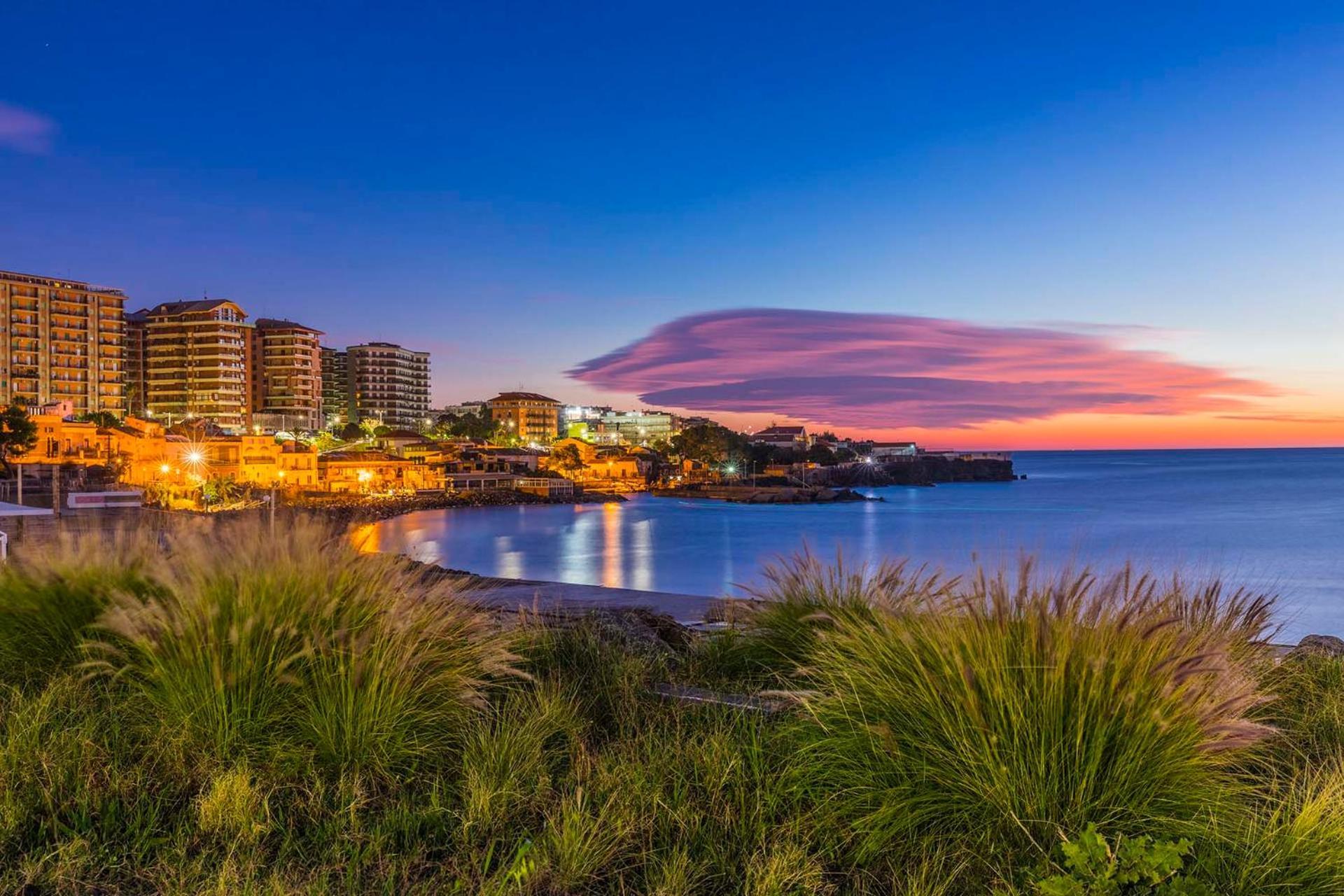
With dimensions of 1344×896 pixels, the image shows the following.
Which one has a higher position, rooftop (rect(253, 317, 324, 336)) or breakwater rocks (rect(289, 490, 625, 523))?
rooftop (rect(253, 317, 324, 336))

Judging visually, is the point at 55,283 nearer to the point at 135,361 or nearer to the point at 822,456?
the point at 135,361

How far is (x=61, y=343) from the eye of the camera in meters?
92.4

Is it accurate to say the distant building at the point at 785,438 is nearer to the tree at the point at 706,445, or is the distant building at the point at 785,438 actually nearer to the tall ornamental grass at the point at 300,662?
the tree at the point at 706,445

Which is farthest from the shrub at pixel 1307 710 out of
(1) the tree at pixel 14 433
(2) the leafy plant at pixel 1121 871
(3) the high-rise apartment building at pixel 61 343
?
(3) the high-rise apartment building at pixel 61 343

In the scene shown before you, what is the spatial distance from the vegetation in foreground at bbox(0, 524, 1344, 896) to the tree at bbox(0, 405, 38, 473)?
61.8 metres

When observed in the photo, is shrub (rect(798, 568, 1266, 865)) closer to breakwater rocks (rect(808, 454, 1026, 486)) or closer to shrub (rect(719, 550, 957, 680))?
shrub (rect(719, 550, 957, 680))

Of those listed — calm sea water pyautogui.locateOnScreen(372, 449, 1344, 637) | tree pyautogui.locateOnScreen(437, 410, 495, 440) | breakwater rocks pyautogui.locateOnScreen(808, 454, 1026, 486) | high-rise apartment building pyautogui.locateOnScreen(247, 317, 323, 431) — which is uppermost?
high-rise apartment building pyautogui.locateOnScreen(247, 317, 323, 431)

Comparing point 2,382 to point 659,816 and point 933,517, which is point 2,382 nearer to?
point 933,517

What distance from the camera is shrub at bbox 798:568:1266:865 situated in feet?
8.87

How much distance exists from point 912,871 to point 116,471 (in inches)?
2976

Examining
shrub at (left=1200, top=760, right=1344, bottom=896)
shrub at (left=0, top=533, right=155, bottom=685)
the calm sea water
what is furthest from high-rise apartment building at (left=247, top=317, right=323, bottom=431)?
shrub at (left=1200, top=760, right=1344, bottom=896)

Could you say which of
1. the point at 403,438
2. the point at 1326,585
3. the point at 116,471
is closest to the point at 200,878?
the point at 1326,585

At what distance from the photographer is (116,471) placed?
64.6 m

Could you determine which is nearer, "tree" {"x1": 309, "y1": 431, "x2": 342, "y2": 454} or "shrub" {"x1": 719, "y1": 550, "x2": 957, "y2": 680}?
"shrub" {"x1": 719, "y1": 550, "x2": 957, "y2": 680}
